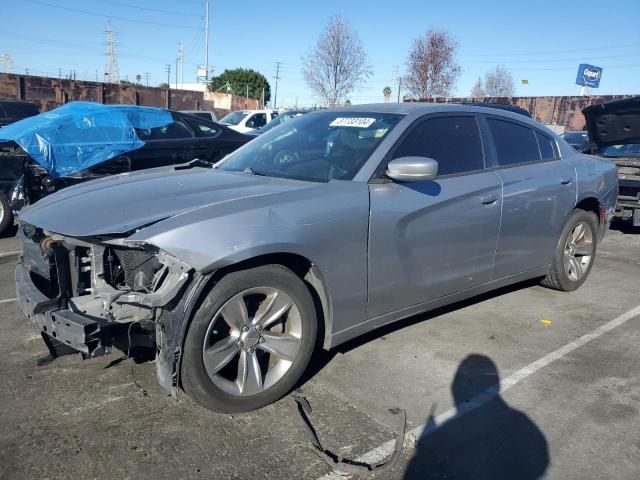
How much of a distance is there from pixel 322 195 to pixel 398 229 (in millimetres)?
590

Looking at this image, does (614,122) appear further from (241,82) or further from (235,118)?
(241,82)

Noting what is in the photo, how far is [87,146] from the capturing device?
7648 millimetres

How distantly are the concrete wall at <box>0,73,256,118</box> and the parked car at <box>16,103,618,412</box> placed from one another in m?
21.9

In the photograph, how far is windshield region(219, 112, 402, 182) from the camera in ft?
12.1

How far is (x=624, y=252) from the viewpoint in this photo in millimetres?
7562

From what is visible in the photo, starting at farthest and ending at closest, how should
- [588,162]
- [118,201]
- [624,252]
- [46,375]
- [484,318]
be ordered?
[624,252] → [588,162] → [484,318] → [46,375] → [118,201]

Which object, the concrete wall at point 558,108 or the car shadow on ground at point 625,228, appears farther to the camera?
the concrete wall at point 558,108

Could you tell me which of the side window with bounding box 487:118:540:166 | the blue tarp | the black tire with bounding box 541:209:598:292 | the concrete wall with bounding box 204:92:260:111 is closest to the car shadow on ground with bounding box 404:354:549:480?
the side window with bounding box 487:118:540:166

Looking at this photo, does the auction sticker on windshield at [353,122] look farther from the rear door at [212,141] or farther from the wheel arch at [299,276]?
the rear door at [212,141]

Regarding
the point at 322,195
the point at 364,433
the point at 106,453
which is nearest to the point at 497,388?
the point at 364,433

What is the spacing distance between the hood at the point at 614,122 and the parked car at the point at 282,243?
3.49 meters

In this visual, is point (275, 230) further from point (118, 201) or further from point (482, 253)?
point (482, 253)

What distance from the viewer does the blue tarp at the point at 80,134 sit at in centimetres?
732

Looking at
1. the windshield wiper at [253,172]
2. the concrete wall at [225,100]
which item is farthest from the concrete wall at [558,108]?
the windshield wiper at [253,172]
